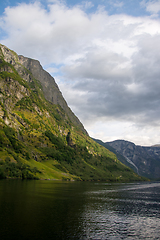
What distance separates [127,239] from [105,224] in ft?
41.2

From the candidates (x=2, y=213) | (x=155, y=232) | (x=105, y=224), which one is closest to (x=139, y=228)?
(x=155, y=232)

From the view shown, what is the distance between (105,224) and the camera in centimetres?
5169

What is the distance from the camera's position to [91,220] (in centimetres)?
5497

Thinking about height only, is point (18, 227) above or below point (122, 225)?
above

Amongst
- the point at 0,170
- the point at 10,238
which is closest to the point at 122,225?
the point at 10,238

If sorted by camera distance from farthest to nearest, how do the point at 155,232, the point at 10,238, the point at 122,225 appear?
the point at 122,225, the point at 155,232, the point at 10,238

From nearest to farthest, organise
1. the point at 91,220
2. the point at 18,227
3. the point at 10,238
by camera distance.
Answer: the point at 10,238 → the point at 18,227 → the point at 91,220

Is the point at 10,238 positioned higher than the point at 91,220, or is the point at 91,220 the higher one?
the point at 10,238

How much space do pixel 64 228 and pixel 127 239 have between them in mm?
14874

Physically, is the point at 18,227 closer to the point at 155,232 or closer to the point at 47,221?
the point at 47,221

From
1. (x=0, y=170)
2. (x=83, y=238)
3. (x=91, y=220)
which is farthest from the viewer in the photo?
(x=0, y=170)

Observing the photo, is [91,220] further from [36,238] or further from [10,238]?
[10,238]

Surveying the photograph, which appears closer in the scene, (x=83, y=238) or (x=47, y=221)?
(x=83, y=238)

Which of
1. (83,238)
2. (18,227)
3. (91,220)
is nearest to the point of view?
(83,238)
